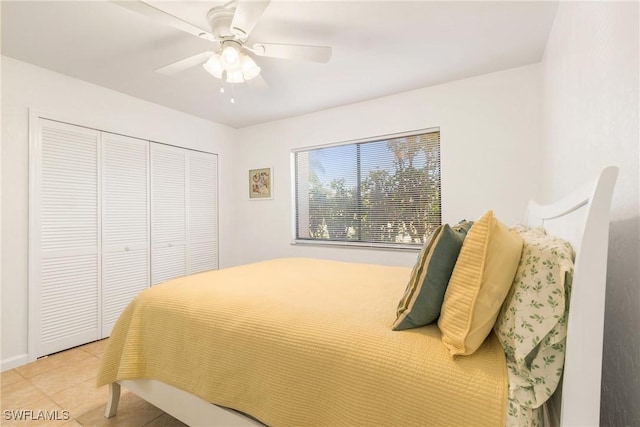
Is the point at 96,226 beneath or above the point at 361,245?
above

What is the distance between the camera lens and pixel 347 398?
1.00 metres

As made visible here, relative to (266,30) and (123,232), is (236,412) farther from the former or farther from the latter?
(123,232)

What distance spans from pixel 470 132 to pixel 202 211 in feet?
10.8

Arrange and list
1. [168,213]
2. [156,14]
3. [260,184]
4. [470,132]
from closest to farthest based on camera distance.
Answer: [156,14], [470,132], [168,213], [260,184]

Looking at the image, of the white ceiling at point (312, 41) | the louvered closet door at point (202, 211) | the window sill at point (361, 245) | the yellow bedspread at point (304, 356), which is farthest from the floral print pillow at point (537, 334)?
the louvered closet door at point (202, 211)

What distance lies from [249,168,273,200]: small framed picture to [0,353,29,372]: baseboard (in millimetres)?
2728

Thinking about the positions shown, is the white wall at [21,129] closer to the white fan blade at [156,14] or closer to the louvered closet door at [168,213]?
the louvered closet door at [168,213]

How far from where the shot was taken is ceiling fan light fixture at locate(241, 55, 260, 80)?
196 centimetres

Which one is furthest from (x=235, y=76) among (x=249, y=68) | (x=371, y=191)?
(x=371, y=191)

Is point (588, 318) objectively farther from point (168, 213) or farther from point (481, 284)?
point (168, 213)

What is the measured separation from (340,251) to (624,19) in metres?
2.90

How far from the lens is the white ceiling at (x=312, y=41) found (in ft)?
6.06

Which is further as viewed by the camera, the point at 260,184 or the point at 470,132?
the point at 260,184

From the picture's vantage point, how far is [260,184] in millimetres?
4184
